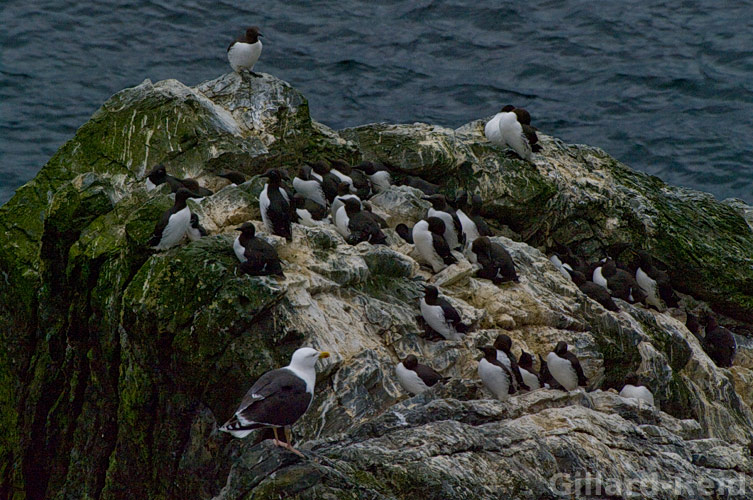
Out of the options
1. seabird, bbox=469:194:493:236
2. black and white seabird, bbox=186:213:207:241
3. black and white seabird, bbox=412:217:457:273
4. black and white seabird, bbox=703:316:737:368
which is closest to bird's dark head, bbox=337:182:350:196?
black and white seabird, bbox=412:217:457:273

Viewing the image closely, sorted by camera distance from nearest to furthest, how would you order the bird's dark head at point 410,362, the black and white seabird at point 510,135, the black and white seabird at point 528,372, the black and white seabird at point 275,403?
the black and white seabird at point 275,403 < the bird's dark head at point 410,362 < the black and white seabird at point 528,372 < the black and white seabird at point 510,135

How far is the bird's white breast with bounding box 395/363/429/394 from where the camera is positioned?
9227mm

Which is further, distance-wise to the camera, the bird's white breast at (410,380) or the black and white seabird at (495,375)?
the black and white seabird at (495,375)

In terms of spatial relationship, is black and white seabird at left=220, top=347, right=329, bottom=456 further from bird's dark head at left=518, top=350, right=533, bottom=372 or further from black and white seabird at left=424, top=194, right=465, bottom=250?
black and white seabird at left=424, top=194, right=465, bottom=250

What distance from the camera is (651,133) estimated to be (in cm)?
2522

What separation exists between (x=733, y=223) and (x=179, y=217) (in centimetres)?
958

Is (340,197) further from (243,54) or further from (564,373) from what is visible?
(564,373)

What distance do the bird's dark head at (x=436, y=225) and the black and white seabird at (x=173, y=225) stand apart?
272 centimetres

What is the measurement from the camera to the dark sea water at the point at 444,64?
80.4ft

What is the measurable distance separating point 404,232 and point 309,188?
4.25 feet

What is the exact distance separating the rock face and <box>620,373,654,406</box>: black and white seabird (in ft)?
0.96

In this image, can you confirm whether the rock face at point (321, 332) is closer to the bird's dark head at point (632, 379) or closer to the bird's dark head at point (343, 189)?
the bird's dark head at point (632, 379)

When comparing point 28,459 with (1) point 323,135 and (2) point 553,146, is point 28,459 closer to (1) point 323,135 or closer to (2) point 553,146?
(1) point 323,135

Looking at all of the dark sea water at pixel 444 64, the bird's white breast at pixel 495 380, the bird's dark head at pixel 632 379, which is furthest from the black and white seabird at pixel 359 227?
the dark sea water at pixel 444 64
